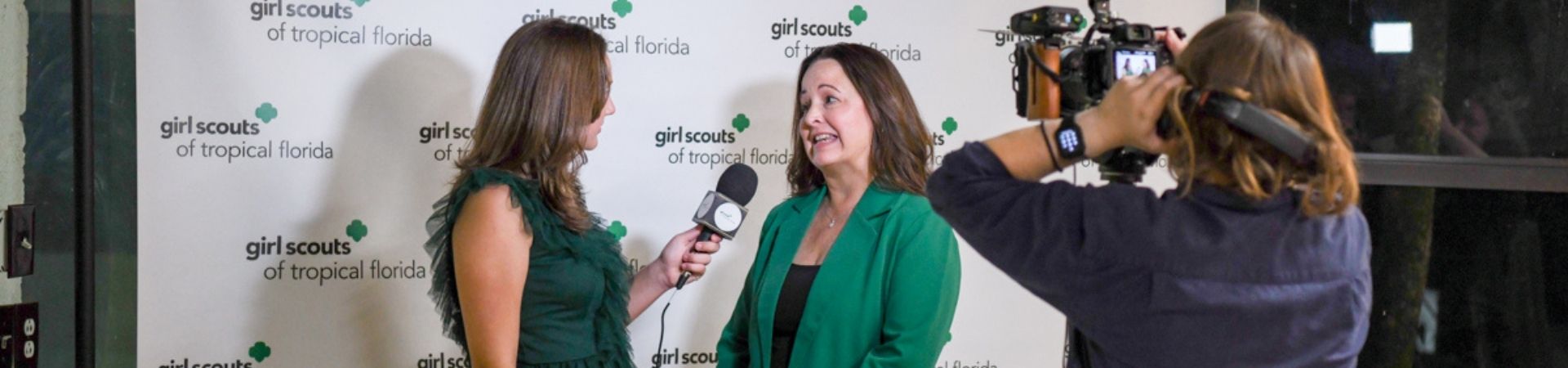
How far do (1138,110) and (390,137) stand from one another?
1827mm

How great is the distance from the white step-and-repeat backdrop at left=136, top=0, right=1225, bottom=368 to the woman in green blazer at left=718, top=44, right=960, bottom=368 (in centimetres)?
42

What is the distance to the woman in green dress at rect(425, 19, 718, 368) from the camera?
2.08m

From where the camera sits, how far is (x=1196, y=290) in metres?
1.40

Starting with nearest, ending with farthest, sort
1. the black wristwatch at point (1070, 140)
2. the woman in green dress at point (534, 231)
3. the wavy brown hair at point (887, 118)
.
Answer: the black wristwatch at point (1070, 140), the woman in green dress at point (534, 231), the wavy brown hair at point (887, 118)

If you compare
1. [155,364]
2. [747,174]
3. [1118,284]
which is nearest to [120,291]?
[155,364]

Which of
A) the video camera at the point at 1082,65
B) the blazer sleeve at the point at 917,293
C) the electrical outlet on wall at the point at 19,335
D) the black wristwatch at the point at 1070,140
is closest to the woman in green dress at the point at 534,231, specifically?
the blazer sleeve at the point at 917,293

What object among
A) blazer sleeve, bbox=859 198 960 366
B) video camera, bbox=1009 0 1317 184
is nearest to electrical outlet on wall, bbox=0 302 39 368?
blazer sleeve, bbox=859 198 960 366

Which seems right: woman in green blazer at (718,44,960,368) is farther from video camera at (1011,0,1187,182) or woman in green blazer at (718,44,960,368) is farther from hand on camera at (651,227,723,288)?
video camera at (1011,0,1187,182)

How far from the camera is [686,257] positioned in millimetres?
2426

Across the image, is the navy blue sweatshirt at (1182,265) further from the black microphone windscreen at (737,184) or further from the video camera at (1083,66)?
the black microphone windscreen at (737,184)

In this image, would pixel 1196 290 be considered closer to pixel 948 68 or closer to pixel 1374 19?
pixel 948 68

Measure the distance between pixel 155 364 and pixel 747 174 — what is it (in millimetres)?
1251

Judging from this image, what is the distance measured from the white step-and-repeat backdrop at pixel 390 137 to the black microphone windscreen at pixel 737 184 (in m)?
0.53

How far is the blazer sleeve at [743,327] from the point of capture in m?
2.60
